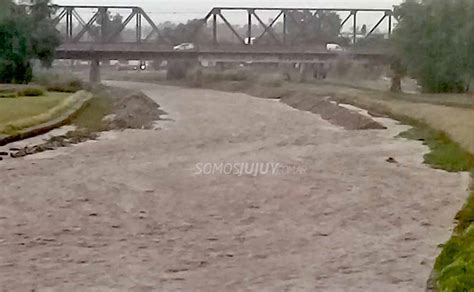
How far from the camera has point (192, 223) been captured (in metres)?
11.0

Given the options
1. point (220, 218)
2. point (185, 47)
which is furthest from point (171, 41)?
point (220, 218)

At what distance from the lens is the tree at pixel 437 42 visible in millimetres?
28922

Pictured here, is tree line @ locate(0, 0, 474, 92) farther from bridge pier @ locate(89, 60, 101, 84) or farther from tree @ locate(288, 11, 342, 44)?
bridge pier @ locate(89, 60, 101, 84)

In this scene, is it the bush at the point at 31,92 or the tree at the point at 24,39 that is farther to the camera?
the tree at the point at 24,39

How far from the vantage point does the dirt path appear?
8.49 m

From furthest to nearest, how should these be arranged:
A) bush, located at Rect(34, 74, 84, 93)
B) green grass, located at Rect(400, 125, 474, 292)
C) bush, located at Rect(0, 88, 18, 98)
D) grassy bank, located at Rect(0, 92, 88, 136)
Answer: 1. bush, located at Rect(34, 74, 84, 93)
2. bush, located at Rect(0, 88, 18, 98)
3. grassy bank, located at Rect(0, 92, 88, 136)
4. green grass, located at Rect(400, 125, 474, 292)

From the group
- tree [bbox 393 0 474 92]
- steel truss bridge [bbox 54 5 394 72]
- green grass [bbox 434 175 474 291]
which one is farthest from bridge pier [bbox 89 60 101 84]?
green grass [bbox 434 175 474 291]

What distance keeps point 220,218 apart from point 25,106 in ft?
52.7

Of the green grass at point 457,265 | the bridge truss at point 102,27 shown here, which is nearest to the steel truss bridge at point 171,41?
the bridge truss at point 102,27

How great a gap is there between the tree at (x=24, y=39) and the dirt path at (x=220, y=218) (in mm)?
17031

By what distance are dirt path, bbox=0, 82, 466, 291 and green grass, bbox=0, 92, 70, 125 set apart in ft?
13.6

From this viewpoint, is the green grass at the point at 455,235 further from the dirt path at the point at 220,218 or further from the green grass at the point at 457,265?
the dirt path at the point at 220,218

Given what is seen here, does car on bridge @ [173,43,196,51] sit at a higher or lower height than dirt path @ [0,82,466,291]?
higher

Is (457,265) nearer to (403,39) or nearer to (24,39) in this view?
(403,39)
